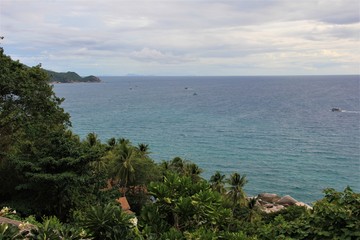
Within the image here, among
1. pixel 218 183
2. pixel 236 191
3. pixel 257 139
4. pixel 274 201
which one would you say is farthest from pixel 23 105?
pixel 257 139

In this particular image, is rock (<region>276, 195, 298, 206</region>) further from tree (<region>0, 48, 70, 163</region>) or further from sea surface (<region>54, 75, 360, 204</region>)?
tree (<region>0, 48, 70, 163</region>)

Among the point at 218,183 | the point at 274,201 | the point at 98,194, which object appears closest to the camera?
the point at 98,194

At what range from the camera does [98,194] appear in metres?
21.3

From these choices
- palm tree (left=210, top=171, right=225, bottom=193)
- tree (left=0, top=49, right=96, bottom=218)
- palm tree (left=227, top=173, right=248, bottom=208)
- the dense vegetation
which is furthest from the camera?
palm tree (left=210, top=171, right=225, bottom=193)

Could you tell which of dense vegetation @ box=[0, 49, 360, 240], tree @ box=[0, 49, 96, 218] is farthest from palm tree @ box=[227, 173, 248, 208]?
tree @ box=[0, 49, 96, 218]

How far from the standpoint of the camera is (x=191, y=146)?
63562mm

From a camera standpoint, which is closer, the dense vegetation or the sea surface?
the dense vegetation

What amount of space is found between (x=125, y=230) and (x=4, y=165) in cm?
1705

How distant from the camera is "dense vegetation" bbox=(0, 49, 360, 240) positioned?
25.0 feet

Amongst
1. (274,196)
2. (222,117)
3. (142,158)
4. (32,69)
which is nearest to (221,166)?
(274,196)

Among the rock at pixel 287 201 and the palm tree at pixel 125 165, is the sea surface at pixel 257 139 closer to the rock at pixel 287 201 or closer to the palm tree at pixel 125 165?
the rock at pixel 287 201

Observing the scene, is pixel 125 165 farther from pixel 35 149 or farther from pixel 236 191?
pixel 35 149

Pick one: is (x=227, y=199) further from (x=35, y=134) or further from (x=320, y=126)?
(x=320, y=126)

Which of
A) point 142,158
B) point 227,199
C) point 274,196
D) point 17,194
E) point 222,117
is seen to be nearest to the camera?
point 17,194
